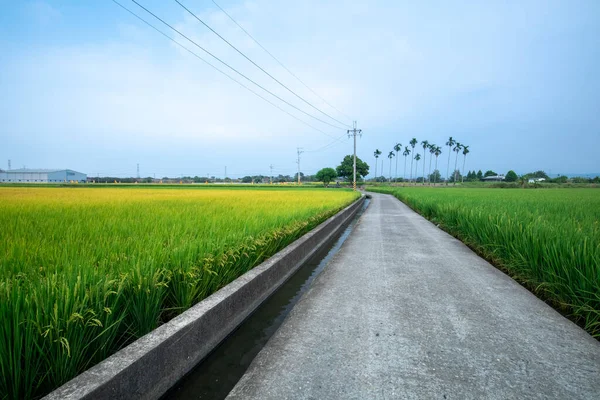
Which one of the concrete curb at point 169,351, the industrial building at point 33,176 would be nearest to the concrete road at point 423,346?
the concrete curb at point 169,351

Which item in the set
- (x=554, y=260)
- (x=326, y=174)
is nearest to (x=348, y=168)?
(x=326, y=174)

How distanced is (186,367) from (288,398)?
0.88 meters

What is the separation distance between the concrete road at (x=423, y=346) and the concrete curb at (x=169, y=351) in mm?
492

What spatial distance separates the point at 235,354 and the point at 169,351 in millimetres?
721

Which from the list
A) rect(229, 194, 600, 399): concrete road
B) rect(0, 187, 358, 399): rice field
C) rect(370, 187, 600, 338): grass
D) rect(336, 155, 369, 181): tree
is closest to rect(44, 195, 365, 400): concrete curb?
rect(0, 187, 358, 399): rice field

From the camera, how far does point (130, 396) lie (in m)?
1.76

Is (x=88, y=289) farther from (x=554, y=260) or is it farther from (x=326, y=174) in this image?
(x=326, y=174)

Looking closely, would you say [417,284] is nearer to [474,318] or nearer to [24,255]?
[474,318]

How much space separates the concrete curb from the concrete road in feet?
1.61

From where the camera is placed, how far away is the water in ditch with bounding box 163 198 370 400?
2.18 meters

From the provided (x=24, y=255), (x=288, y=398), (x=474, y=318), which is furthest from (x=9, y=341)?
(x=474, y=318)

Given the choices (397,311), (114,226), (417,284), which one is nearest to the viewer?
(397,311)

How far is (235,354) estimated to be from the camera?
106 inches

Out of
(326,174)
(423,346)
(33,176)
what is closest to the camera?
(423,346)
